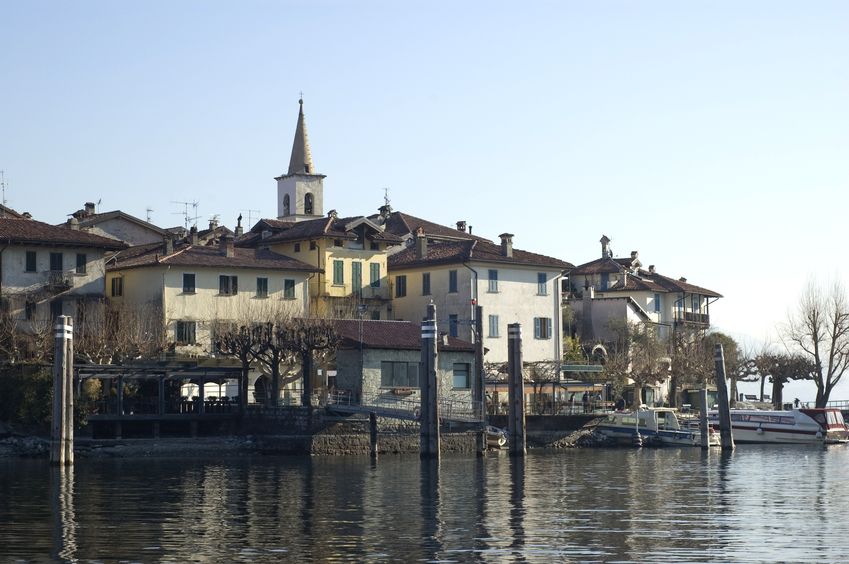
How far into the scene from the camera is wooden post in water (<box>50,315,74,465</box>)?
2157 inches

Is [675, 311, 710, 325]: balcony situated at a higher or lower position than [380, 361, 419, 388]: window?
higher

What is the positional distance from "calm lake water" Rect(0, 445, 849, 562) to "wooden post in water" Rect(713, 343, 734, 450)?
7834 millimetres

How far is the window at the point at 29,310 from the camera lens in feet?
248

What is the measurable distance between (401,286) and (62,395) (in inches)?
1592

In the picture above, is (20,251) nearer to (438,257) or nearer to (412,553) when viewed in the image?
(438,257)

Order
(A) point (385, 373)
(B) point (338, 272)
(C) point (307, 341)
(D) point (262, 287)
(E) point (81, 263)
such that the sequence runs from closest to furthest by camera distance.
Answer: (C) point (307, 341) < (A) point (385, 373) < (E) point (81, 263) < (D) point (262, 287) < (B) point (338, 272)

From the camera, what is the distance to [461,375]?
247ft

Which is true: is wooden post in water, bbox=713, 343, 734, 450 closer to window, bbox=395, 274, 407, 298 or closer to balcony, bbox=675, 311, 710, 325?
window, bbox=395, 274, 407, 298

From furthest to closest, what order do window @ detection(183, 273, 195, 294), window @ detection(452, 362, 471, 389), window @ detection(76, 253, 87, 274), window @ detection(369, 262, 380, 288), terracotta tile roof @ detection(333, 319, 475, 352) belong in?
window @ detection(369, 262, 380, 288)
window @ detection(183, 273, 195, 294)
window @ detection(76, 253, 87, 274)
window @ detection(452, 362, 471, 389)
terracotta tile roof @ detection(333, 319, 475, 352)

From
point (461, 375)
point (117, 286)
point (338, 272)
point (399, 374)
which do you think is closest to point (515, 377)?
point (399, 374)

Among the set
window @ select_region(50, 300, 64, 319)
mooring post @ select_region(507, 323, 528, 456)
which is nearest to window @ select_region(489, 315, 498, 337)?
window @ select_region(50, 300, 64, 319)

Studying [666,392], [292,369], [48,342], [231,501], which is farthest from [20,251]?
[666,392]

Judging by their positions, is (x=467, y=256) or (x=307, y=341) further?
(x=467, y=256)

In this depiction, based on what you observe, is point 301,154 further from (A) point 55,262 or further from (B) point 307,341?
(B) point 307,341
